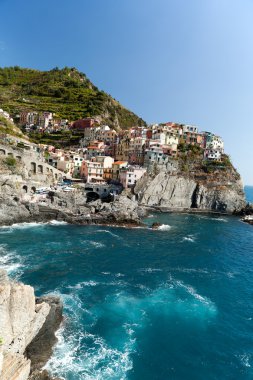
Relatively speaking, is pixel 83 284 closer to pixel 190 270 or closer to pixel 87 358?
pixel 87 358

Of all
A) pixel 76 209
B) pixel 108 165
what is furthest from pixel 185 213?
pixel 76 209

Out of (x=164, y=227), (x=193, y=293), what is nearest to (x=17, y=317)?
(x=193, y=293)

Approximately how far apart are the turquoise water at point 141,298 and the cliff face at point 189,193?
99.0ft

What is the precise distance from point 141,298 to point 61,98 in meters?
147

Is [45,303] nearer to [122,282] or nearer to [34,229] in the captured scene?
[122,282]

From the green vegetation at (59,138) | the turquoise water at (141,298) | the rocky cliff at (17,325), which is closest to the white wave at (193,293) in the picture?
the turquoise water at (141,298)

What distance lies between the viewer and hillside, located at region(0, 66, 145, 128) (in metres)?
145

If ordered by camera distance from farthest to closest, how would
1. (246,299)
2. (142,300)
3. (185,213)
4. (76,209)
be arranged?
1. (185,213)
2. (76,209)
3. (246,299)
4. (142,300)

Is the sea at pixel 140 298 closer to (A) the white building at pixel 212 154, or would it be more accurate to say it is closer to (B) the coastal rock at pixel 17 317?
(B) the coastal rock at pixel 17 317

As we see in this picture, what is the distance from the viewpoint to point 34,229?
2188 inches

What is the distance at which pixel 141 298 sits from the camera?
1265 inches

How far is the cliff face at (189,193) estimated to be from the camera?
8844 centimetres

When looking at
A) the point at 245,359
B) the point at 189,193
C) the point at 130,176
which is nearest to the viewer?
the point at 245,359

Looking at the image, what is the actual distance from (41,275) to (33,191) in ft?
138
